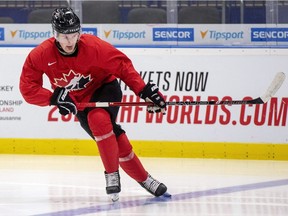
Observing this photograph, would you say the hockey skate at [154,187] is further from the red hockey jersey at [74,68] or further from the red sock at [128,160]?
the red hockey jersey at [74,68]

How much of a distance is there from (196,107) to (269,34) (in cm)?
100

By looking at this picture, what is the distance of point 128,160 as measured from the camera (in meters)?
5.70

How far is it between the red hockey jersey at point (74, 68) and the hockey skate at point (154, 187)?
66cm

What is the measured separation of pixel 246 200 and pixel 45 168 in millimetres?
2326

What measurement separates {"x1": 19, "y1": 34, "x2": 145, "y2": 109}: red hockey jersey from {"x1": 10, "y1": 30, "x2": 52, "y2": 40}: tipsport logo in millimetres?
3131

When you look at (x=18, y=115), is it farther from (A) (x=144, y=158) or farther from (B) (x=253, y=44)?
(B) (x=253, y=44)

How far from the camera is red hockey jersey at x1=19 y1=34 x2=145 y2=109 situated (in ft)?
17.9

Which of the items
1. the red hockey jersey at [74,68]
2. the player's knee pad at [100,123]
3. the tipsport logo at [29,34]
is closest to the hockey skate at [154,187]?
the player's knee pad at [100,123]

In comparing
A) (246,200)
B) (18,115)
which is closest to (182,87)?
(18,115)

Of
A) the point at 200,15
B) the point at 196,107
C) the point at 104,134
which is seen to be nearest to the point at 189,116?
the point at 196,107

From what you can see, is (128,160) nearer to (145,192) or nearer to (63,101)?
(145,192)

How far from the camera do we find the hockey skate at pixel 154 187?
573 cm

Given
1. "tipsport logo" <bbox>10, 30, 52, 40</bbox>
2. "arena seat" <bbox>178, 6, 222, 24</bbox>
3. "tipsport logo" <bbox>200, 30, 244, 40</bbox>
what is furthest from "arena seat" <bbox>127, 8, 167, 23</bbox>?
"tipsport logo" <bbox>10, 30, 52, 40</bbox>

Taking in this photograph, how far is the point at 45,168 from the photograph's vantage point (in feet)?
24.4
